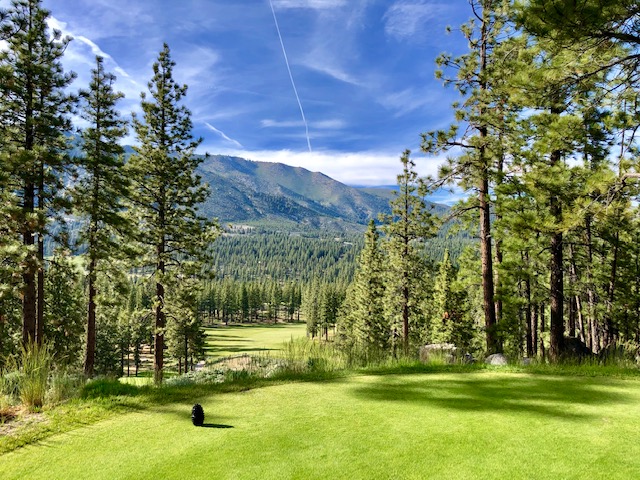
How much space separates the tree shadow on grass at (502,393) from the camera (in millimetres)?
5020

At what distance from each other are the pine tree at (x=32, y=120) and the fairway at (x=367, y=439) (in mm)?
11232

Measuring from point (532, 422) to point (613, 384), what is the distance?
128 inches

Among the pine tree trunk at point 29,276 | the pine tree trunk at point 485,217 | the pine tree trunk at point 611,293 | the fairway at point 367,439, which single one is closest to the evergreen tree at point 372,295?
the pine tree trunk at point 611,293

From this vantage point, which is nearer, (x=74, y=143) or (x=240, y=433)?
(x=240, y=433)

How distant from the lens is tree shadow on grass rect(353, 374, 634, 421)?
5.02 metres

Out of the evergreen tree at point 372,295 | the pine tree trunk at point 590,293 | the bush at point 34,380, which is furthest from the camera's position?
the evergreen tree at point 372,295

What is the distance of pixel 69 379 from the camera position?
21.0ft

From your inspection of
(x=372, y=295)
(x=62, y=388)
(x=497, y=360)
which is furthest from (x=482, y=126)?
(x=372, y=295)

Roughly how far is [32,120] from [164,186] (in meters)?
6.69

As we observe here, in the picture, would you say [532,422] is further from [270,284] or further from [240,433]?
[270,284]

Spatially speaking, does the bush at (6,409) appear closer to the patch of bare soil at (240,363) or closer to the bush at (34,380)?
the bush at (34,380)

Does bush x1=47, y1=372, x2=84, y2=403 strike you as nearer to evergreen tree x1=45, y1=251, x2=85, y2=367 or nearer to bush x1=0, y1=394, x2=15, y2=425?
bush x1=0, y1=394, x2=15, y2=425

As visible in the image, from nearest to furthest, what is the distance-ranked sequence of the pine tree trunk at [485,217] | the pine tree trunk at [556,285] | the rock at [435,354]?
the rock at [435,354] < the pine tree trunk at [556,285] < the pine tree trunk at [485,217]

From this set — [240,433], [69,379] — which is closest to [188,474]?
[240,433]
